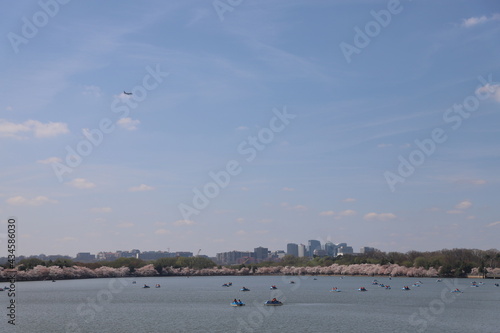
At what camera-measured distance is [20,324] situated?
71.2 metres

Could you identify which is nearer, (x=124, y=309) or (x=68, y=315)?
(x=68, y=315)

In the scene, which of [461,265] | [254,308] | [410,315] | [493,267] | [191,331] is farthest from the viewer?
[493,267]

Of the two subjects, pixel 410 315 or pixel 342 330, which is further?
pixel 410 315

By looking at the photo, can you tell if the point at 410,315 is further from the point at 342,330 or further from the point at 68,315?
the point at 68,315

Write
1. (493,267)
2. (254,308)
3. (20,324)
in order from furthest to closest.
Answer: (493,267)
(254,308)
(20,324)

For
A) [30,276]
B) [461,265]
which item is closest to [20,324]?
[30,276]

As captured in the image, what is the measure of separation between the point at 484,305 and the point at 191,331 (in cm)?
5342

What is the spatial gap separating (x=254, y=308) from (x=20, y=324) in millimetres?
34214

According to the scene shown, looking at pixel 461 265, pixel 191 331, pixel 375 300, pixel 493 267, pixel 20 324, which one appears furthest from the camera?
pixel 493 267

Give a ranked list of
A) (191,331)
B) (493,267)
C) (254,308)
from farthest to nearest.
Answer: (493,267) → (254,308) → (191,331)

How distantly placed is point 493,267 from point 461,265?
806 inches

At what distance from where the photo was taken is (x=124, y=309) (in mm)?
89250

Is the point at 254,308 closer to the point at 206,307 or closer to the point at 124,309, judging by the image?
the point at 206,307

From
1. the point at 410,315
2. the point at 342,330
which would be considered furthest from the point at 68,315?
the point at 410,315
